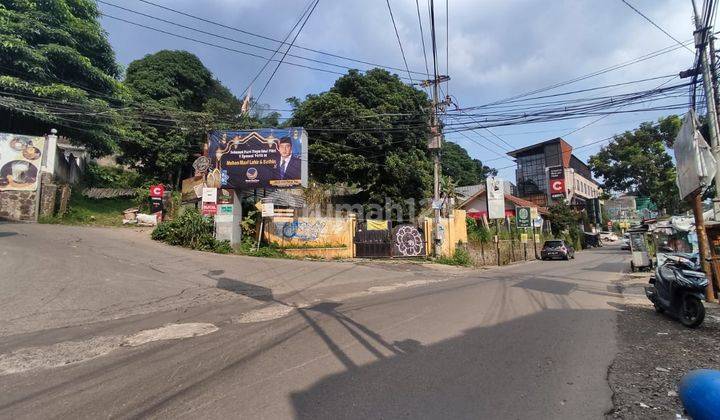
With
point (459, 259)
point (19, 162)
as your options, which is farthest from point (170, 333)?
point (19, 162)

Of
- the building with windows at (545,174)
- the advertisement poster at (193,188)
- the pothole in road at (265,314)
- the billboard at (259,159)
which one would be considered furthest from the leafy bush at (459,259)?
the building with windows at (545,174)

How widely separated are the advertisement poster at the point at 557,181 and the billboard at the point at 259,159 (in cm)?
4250

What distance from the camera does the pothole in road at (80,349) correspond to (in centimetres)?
527

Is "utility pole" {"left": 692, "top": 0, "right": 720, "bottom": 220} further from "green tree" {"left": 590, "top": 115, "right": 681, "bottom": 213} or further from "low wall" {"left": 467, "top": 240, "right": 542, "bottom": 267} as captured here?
"green tree" {"left": 590, "top": 115, "right": 681, "bottom": 213}

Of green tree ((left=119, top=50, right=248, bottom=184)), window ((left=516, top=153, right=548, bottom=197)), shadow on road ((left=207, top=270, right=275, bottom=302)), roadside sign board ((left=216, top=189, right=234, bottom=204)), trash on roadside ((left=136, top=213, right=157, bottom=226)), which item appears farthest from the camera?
window ((left=516, top=153, right=548, bottom=197))

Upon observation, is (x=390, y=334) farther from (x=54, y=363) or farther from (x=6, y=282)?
(x=6, y=282)

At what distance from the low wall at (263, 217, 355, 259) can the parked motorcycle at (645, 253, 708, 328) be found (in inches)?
594

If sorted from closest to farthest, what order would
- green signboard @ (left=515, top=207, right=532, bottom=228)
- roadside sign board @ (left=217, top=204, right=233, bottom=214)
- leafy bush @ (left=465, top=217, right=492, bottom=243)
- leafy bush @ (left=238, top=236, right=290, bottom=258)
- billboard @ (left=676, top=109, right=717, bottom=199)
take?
billboard @ (left=676, top=109, right=717, bottom=199), leafy bush @ (left=238, top=236, right=290, bottom=258), roadside sign board @ (left=217, top=204, right=233, bottom=214), leafy bush @ (left=465, top=217, right=492, bottom=243), green signboard @ (left=515, top=207, right=532, bottom=228)

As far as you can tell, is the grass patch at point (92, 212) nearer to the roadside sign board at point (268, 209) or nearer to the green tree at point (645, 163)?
the roadside sign board at point (268, 209)

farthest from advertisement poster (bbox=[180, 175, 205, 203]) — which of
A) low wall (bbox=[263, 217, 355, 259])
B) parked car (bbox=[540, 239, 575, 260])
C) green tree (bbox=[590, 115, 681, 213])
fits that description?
green tree (bbox=[590, 115, 681, 213])

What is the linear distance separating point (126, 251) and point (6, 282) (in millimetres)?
6188

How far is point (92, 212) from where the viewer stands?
24766mm

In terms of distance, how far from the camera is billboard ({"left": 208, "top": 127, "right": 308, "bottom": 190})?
2070 cm

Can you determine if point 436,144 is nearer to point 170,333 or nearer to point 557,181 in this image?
point 170,333
